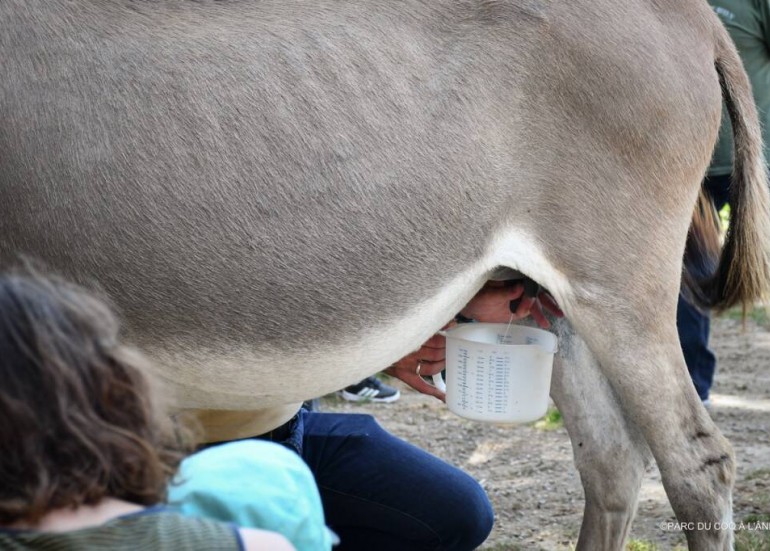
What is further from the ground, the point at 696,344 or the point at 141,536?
the point at 141,536

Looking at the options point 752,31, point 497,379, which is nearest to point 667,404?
point 497,379

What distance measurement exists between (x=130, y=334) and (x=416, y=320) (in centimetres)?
69

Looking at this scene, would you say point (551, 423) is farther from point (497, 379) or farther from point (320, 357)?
point (320, 357)

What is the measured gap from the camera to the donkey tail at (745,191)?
9.34 ft

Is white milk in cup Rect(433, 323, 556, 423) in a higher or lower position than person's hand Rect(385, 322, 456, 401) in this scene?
higher

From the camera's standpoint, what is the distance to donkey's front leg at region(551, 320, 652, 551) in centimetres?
A: 301

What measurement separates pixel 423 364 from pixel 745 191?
3.51 feet

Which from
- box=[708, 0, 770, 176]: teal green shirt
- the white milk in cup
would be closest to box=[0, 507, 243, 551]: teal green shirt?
the white milk in cup

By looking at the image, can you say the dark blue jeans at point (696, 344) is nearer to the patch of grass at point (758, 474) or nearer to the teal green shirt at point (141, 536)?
the patch of grass at point (758, 474)

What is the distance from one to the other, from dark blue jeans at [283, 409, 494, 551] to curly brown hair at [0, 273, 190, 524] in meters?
1.46

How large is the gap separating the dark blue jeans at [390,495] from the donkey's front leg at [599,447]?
0.51m

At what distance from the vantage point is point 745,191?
9.49 ft

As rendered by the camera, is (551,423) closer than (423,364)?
No

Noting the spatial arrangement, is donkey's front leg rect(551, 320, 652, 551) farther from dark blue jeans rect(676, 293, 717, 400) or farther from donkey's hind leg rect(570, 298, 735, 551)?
dark blue jeans rect(676, 293, 717, 400)
